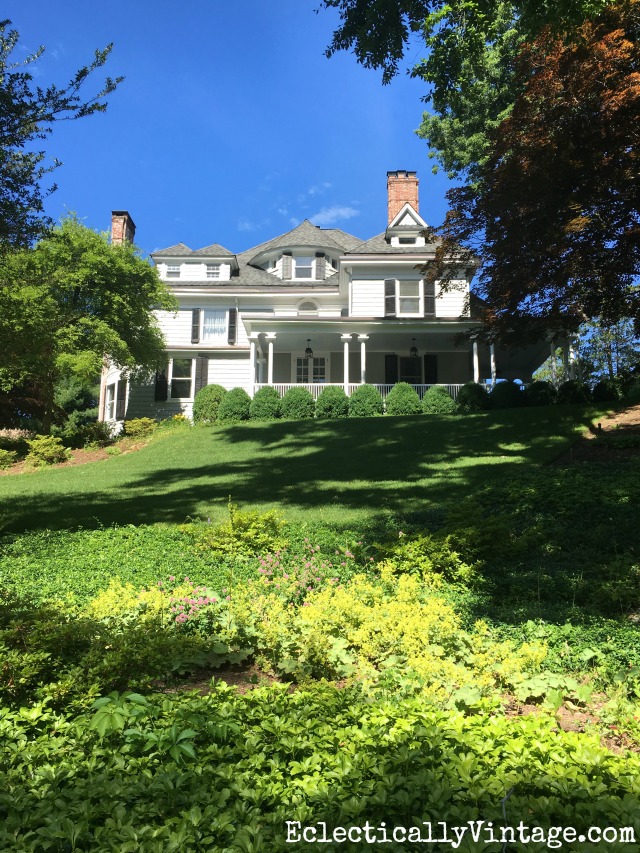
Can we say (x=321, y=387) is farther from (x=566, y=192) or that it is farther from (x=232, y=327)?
(x=566, y=192)

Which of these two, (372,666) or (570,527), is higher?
(570,527)

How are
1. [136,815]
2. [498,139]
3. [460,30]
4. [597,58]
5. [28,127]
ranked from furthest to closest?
[498,139] → [597,58] → [460,30] → [28,127] → [136,815]

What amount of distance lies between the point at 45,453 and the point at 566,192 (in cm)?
1604

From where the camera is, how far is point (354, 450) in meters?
15.0

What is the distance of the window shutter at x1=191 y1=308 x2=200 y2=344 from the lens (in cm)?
2672

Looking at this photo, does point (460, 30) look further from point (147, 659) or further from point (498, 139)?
point (147, 659)

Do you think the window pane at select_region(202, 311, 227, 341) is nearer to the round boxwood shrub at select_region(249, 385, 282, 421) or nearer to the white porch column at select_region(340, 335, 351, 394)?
the round boxwood shrub at select_region(249, 385, 282, 421)

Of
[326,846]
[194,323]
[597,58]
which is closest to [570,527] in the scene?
[326,846]

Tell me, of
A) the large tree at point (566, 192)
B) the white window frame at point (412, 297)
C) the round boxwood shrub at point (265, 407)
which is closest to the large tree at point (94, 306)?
the round boxwood shrub at point (265, 407)

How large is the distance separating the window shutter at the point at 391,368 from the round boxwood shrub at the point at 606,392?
8.82m

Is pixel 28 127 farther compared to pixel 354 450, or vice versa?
pixel 354 450

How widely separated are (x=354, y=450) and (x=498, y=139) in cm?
769

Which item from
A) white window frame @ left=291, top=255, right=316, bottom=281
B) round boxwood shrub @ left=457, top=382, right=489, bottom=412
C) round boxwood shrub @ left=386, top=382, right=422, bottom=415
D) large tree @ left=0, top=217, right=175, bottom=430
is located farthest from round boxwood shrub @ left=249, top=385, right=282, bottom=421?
white window frame @ left=291, top=255, right=316, bottom=281

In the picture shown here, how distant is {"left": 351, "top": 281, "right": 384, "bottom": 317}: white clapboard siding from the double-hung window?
761cm
